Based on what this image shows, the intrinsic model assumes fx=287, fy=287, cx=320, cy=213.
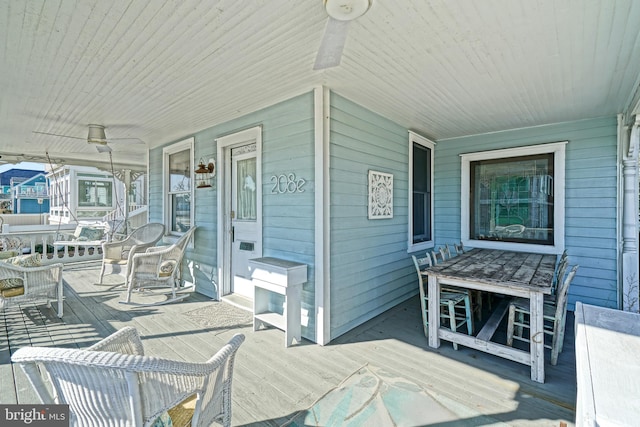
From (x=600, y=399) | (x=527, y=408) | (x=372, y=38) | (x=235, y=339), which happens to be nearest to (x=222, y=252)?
(x=235, y=339)

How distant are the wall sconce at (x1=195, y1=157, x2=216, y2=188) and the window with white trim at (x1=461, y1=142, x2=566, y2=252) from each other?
13.6ft

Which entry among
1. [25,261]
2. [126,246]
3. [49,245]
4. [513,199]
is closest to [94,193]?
[49,245]

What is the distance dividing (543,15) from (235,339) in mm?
2747

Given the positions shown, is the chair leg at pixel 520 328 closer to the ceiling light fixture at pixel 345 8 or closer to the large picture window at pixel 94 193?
the ceiling light fixture at pixel 345 8

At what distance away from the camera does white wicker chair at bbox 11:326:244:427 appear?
3.61 ft

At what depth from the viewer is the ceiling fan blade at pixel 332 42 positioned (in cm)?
149

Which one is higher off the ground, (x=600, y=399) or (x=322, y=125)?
(x=322, y=125)

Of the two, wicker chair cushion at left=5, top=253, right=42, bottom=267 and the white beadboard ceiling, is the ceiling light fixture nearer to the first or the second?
the white beadboard ceiling

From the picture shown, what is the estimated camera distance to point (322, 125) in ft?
Answer: 9.67

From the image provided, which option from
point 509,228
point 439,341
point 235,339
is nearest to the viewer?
point 235,339

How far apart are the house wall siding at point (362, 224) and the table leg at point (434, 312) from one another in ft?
2.73

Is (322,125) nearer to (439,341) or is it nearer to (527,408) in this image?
(439,341)

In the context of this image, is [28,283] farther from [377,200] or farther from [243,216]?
[377,200]

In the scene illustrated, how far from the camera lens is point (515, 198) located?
4527 millimetres
